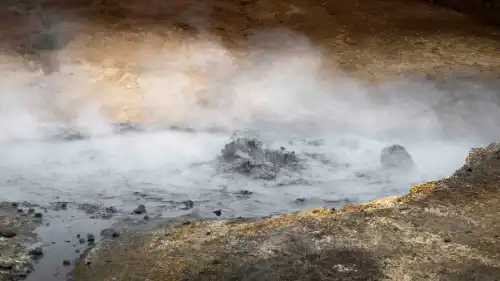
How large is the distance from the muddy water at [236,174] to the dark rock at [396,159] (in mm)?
79

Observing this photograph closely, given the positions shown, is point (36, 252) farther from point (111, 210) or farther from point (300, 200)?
point (300, 200)

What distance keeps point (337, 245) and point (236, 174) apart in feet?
5.16

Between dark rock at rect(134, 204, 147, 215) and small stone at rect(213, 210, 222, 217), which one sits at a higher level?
dark rock at rect(134, 204, 147, 215)

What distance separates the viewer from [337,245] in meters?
3.09

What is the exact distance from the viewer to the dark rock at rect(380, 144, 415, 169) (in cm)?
465

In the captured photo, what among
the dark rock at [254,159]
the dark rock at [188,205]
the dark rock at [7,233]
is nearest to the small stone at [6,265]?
the dark rock at [7,233]

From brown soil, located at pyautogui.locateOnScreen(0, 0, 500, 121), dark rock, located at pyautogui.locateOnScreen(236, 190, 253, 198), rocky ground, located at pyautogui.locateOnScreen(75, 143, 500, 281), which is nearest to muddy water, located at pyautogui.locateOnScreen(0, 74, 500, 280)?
dark rock, located at pyautogui.locateOnScreen(236, 190, 253, 198)

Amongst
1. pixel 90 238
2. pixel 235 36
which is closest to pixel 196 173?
pixel 90 238

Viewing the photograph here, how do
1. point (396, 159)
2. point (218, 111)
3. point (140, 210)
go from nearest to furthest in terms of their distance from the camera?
point (140, 210), point (396, 159), point (218, 111)

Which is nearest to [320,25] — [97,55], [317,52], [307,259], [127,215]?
[317,52]

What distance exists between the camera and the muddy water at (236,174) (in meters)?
3.94

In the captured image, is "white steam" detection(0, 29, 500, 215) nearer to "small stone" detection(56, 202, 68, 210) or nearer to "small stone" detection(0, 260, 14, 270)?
"small stone" detection(56, 202, 68, 210)

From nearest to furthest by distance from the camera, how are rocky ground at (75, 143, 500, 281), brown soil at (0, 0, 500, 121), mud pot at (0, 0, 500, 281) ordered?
1. rocky ground at (75, 143, 500, 281)
2. mud pot at (0, 0, 500, 281)
3. brown soil at (0, 0, 500, 121)

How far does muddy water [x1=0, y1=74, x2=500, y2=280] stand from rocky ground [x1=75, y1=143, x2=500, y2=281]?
0.38 meters
